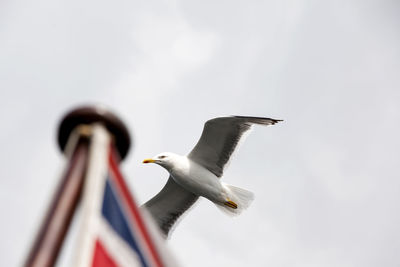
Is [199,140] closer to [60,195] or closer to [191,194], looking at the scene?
[191,194]

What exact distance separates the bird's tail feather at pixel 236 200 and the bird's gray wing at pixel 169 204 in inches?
23.6

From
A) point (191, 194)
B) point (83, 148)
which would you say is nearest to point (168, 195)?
point (191, 194)

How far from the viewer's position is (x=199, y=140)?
10.8m

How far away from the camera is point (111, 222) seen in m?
2.23

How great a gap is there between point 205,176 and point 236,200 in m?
0.72

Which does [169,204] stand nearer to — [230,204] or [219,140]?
[230,204]

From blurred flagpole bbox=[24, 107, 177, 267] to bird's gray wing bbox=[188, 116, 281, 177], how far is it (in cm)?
777

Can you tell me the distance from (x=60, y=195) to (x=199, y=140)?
868 cm

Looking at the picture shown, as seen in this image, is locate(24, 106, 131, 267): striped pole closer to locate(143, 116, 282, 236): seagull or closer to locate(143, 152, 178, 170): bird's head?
locate(143, 116, 282, 236): seagull

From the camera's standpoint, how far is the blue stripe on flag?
222 cm

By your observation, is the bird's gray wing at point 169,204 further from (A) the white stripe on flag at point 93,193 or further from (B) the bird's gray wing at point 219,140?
(A) the white stripe on flag at point 93,193

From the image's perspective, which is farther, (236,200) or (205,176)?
(236,200)

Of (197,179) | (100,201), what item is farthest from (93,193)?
Result: (197,179)

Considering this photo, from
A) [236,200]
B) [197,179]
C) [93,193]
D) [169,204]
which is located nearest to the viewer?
[93,193]
